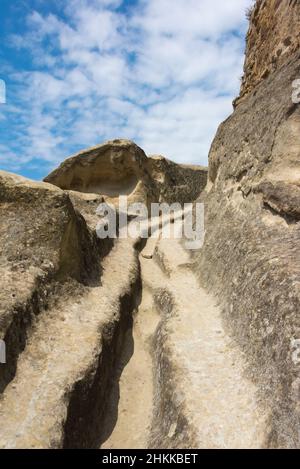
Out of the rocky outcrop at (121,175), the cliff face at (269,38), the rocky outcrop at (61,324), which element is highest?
the cliff face at (269,38)

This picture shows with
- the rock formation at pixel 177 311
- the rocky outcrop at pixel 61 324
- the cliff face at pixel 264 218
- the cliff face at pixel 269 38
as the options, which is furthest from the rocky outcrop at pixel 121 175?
the rocky outcrop at pixel 61 324

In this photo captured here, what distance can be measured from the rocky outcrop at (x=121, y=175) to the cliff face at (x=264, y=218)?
514 cm

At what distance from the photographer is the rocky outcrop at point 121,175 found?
56.2 ft

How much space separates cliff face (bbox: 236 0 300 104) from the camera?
9.63 meters

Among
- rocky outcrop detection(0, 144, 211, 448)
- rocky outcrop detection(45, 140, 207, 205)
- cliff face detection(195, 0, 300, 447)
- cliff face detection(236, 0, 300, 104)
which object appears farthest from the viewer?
rocky outcrop detection(45, 140, 207, 205)

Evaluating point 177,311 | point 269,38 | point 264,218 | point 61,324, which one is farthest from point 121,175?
point 61,324

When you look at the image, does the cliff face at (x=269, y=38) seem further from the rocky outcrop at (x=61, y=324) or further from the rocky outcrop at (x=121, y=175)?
the rocky outcrop at (x=121, y=175)

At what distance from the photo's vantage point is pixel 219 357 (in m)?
6.20

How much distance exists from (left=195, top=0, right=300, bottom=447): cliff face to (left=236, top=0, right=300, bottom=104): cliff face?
3 centimetres

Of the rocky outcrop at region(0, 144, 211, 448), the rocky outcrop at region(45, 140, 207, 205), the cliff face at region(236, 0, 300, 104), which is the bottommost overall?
the rocky outcrop at region(0, 144, 211, 448)

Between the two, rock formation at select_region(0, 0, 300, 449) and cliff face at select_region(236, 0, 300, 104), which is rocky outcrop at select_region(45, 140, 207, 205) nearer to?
cliff face at select_region(236, 0, 300, 104)

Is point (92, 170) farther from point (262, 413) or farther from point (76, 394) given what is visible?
point (262, 413)

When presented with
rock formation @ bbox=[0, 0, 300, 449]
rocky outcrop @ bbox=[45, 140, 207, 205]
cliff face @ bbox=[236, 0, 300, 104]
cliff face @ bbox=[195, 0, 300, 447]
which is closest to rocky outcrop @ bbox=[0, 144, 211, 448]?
rock formation @ bbox=[0, 0, 300, 449]

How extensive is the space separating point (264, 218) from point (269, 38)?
5.64m
